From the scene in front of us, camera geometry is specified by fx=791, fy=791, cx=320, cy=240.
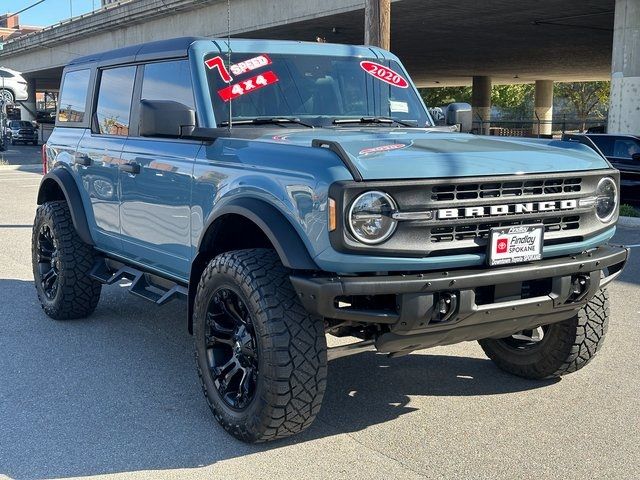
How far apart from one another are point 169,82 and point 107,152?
86cm

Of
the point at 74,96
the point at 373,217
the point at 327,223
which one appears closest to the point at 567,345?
the point at 373,217

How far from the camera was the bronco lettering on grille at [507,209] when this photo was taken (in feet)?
12.2

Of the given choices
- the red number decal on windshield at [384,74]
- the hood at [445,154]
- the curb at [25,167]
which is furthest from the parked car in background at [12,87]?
the hood at [445,154]

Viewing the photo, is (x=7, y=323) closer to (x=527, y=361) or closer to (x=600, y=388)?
(x=527, y=361)

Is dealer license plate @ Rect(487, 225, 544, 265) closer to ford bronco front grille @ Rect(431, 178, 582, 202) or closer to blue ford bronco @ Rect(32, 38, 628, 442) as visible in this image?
blue ford bronco @ Rect(32, 38, 628, 442)

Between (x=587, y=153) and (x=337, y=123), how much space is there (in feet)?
5.12

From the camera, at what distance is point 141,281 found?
218 inches

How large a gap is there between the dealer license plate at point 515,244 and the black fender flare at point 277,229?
86 cm

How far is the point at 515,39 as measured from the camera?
2955 cm

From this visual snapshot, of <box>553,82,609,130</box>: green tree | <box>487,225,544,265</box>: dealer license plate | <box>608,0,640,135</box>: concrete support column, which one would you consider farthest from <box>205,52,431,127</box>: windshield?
<box>553,82,609,130</box>: green tree

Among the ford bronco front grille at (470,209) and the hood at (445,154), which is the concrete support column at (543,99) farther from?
the ford bronco front grille at (470,209)

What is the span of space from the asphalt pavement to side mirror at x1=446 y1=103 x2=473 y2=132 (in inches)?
64.3

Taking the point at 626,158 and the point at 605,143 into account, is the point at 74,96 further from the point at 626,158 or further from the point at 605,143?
the point at 605,143

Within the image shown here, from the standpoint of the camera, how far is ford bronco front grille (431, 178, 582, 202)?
12.2 feet
